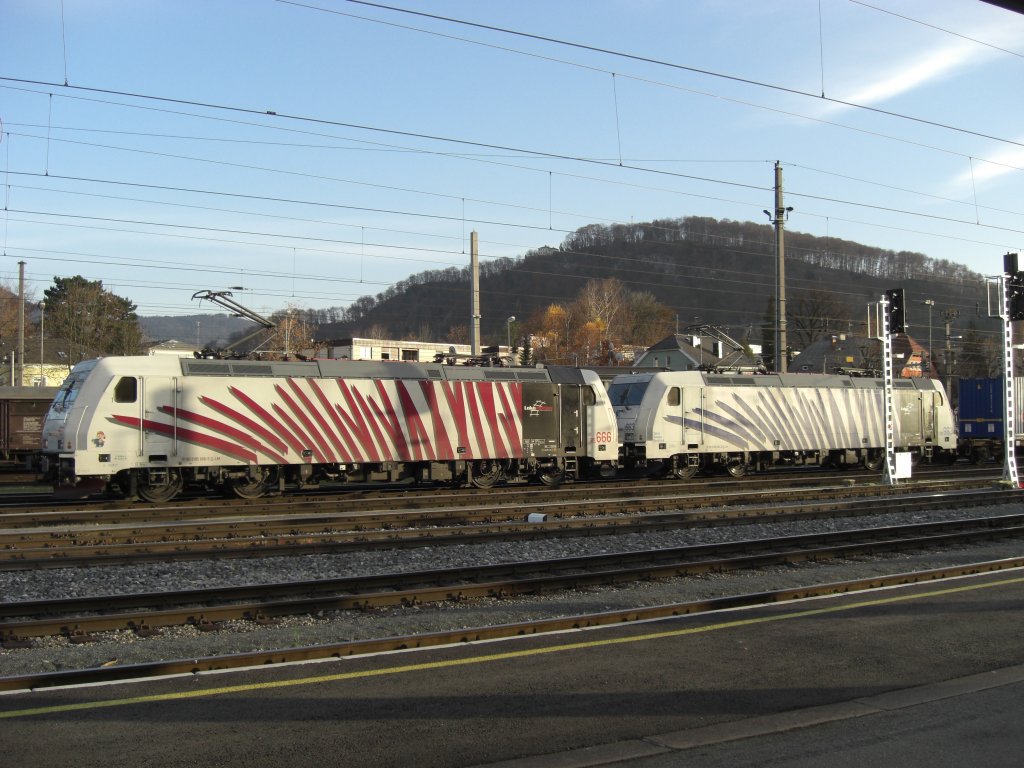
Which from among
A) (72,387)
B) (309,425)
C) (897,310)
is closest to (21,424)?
(72,387)

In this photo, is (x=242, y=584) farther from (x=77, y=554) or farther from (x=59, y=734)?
(x=59, y=734)

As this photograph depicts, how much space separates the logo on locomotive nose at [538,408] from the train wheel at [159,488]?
8680 mm

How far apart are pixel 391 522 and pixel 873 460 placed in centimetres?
2203

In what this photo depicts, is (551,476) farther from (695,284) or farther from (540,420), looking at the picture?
(695,284)

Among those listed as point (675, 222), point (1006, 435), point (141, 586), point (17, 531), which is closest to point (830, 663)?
point (141, 586)

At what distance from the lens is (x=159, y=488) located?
1888cm

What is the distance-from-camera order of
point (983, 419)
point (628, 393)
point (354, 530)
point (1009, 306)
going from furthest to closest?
1. point (983, 419)
2. point (628, 393)
3. point (1009, 306)
4. point (354, 530)

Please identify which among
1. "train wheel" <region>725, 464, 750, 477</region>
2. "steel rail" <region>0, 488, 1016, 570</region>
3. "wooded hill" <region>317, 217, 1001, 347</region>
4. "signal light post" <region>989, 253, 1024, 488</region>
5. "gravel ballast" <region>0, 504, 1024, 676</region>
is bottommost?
"gravel ballast" <region>0, 504, 1024, 676</region>

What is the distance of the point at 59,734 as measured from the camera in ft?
17.5

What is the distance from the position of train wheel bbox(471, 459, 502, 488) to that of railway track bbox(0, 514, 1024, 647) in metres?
10.8

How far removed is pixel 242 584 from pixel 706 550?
242 inches

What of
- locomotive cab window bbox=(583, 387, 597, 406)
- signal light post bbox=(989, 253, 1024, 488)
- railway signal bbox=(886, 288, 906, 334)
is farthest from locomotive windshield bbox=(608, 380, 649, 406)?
signal light post bbox=(989, 253, 1024, 488)

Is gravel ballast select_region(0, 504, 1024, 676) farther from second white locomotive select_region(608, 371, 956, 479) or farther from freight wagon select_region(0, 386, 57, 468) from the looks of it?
freight wagon select_region(0, 386, 57, 468)

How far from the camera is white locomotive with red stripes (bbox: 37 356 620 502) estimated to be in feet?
59.7
